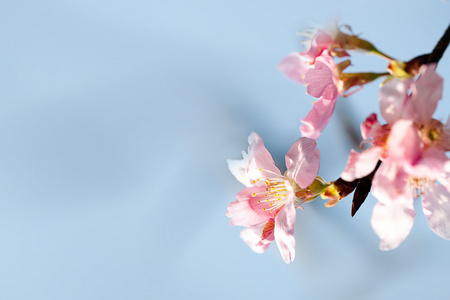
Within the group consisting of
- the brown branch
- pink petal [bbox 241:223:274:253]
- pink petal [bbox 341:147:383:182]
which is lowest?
pink petal [bbox 241:223:274:253]

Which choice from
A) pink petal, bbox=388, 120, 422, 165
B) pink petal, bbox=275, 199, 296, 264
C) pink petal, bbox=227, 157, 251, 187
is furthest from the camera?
pink petal, bbox=227, 157, 251, 187

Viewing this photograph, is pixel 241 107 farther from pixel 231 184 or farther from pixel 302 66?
pixel 302 66

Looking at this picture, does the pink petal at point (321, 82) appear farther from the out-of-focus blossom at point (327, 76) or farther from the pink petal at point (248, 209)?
the pink petal at point (248, 209)

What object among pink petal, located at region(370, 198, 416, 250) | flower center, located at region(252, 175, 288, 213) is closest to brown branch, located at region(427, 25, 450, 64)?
pink petal, located at region(370, 198, 416, 250)

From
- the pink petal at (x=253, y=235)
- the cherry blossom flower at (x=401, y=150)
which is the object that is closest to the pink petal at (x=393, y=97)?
the cherry blossom flower at (x=401, y=150)

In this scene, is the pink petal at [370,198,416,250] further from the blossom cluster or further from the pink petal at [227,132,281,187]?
the pink petal at [227,132,281,187]

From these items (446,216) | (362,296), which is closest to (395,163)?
(446,216)

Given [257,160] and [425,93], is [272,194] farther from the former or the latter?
[425,93]
